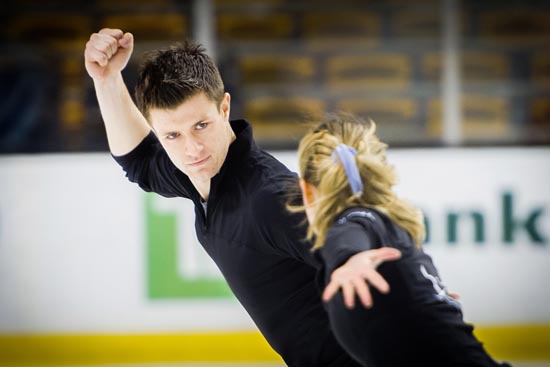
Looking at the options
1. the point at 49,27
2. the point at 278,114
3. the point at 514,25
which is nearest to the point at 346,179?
the point at 278,114

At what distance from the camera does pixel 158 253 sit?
516cm

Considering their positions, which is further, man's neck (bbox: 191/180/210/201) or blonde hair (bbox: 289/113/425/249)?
man's neck (bbox: 191/180/210/201)

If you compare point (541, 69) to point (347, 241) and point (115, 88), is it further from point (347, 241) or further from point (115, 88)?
point (347, 241)

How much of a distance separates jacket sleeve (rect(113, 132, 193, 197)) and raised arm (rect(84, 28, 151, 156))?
0.07ft

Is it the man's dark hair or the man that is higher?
the man's dark hair

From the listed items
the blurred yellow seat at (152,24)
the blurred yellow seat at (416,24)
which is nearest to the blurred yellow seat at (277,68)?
the blurred yellow seat at (152,24)

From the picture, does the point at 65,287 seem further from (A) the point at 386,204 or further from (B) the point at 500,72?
(A) the point at 386,204

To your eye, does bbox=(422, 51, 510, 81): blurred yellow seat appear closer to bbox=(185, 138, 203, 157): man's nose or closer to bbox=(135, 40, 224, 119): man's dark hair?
bbox=(135, 40, 224, 119): man's dark hair

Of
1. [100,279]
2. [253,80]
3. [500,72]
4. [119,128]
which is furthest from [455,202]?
[119,128]

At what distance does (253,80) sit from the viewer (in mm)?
5535

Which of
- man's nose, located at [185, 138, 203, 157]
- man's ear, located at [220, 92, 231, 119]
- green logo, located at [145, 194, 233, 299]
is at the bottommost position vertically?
green logo, located at [145, 194, 233, 299]

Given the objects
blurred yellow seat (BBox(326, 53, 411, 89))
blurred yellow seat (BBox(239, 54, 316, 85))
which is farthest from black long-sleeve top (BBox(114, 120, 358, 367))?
blurred yellow seat (BBox(326, 53, 411, 89))

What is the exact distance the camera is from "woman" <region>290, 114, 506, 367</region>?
1.71 meters

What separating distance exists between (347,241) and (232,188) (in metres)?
0.60
